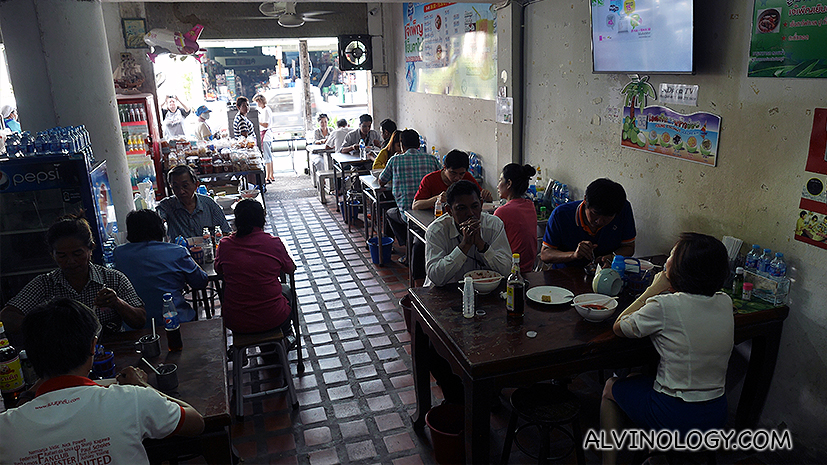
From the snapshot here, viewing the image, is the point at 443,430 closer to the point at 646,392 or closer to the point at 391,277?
the point at 646,392

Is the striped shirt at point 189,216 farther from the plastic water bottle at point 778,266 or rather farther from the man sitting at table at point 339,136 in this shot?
the man sitting at table at point 339,136

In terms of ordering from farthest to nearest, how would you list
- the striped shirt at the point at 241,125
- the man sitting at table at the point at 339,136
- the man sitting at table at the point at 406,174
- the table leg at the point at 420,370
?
the striped shirt at the point at 241,125, the man sitting at table at the point at 339,136, the man sitting at table at the point at 406,174, the table leg at the point at 420,370

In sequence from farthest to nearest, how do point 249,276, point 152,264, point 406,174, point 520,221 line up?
point 406,174 → point 520,221 → point 249,276 → point 152,264

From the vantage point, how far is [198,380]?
235 cm

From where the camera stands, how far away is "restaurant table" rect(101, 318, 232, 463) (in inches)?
81.1

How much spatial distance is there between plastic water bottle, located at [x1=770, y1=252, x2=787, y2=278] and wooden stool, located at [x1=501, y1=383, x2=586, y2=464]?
129 centimetres

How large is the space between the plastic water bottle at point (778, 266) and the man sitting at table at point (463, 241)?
1.38 meters

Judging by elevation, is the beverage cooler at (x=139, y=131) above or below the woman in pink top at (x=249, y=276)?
above

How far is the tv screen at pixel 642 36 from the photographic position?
326cm

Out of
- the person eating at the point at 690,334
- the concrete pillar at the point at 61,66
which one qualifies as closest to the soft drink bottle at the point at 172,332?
the person eating at the point at 690,334

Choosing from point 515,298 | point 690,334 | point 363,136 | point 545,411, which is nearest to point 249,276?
point 515,298

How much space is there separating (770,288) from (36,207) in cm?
451

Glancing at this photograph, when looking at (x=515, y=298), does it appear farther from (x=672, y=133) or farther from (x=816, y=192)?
(x=672, y=133)

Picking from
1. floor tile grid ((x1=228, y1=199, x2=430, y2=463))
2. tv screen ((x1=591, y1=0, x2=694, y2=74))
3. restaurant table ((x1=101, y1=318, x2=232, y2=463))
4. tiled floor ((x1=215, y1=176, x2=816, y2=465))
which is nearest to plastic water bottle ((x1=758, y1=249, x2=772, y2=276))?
tiled floor ((x1=215, y1=176, x2=816, y2=465))
